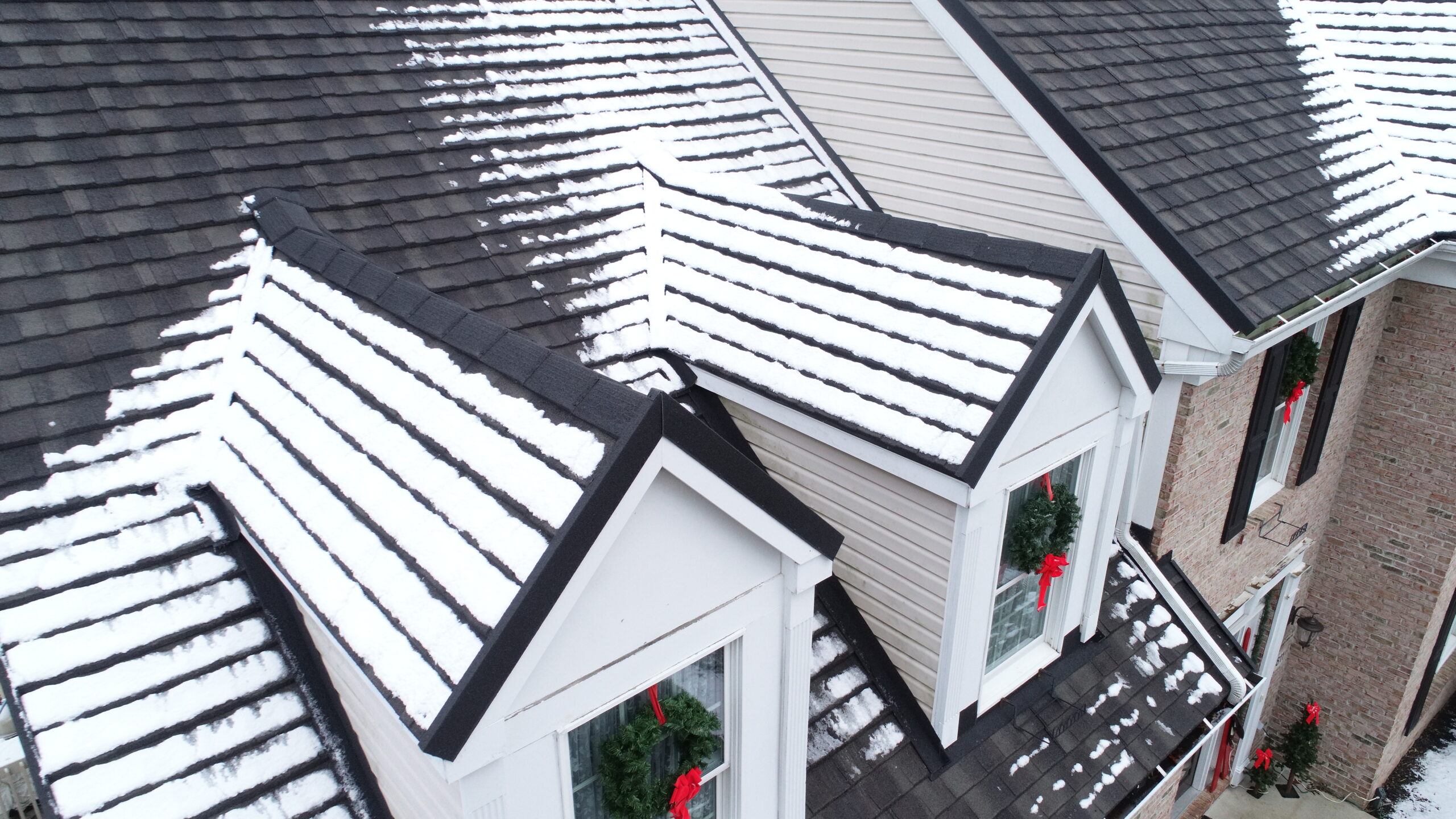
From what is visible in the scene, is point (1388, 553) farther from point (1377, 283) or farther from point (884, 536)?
point (884, 536)

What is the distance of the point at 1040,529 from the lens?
15.6ft

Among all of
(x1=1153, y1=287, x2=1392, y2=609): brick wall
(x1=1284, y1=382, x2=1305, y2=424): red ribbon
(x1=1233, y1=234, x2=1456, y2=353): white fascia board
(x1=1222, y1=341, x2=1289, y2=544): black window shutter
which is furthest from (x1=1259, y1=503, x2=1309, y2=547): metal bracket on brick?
(x1=1233, y1=234, x2=1456, y2=353): white fascia board

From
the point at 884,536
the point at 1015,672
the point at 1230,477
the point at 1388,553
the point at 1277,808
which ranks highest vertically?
the point at 884,536

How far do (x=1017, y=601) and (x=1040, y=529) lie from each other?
623 millimetres

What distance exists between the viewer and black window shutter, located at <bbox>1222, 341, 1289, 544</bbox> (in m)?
7.45

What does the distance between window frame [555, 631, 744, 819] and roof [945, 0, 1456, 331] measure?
4.13 metres

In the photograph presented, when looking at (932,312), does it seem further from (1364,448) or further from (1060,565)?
(1364,448)

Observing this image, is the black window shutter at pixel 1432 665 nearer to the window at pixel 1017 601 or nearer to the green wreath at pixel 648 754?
the window at pixel 1017 601

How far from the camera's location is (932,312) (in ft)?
14.6

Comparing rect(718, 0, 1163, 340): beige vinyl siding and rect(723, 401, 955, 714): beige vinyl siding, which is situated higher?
rect(718, 0, 1163, 340): beige vinyl siding

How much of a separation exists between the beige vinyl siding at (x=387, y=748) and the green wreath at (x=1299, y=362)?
7481 millimetres

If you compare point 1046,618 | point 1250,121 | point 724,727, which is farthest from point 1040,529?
point 1250,121

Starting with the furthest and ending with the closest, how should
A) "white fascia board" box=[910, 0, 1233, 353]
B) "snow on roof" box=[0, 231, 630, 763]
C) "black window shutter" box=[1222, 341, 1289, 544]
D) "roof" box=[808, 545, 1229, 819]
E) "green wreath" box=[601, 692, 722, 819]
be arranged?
"black window shutter" box=[1222, 341, 1289, 544], "white fascia board" box=[910, 0, 1233, 353], "roof" box=[808, 545, 1229, 819], "green wreath" box=[601, 692, 722, 819], "snow on roof" box=[0, 231, 630, 763]

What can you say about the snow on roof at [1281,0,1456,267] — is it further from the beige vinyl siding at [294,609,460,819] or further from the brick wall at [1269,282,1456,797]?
the beige vinyl siding at [294,609,460,819]
